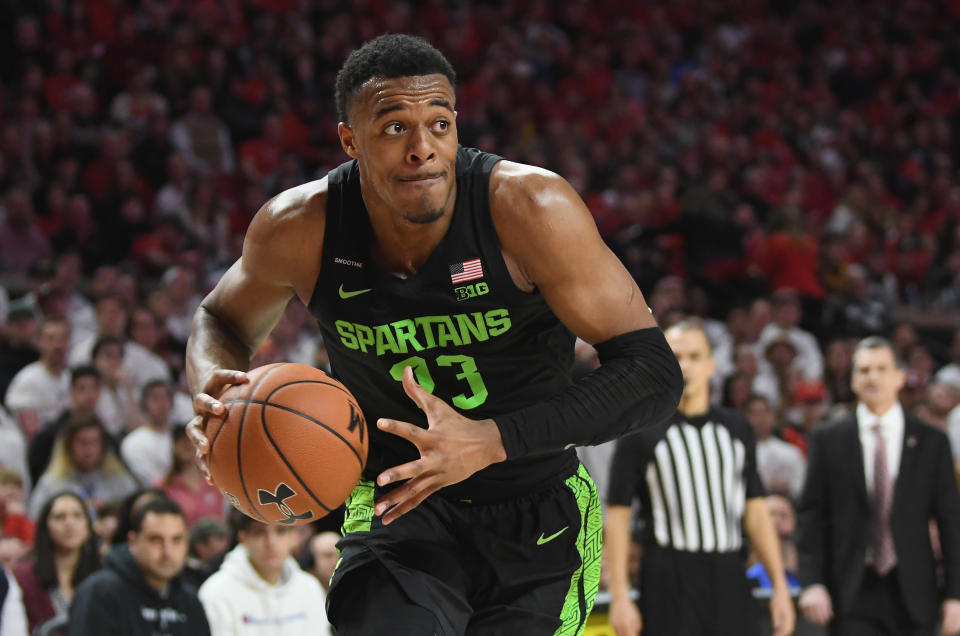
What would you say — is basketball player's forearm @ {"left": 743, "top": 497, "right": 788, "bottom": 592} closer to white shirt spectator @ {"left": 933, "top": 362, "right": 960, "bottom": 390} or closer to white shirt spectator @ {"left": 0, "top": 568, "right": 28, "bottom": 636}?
white shirt spectator @ {"left": 0, "top": 568, "right": 28, "bottom": 636}

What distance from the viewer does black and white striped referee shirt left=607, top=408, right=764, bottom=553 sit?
5.28 metres

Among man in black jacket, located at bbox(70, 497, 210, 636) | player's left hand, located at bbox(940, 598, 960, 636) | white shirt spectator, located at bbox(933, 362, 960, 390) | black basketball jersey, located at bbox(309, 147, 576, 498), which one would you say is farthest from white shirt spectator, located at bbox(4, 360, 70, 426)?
white shirt spectator, located at bbox(933, 362, 960, 390)

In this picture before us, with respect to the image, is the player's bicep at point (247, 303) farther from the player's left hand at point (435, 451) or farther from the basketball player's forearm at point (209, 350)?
the player's left hand at point (435, 451)

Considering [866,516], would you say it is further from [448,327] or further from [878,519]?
[448,327]

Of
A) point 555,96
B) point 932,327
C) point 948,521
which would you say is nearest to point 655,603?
point 948,521

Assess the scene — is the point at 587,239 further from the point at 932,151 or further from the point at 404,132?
the point at 932,151

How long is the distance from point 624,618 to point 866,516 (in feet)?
4.29

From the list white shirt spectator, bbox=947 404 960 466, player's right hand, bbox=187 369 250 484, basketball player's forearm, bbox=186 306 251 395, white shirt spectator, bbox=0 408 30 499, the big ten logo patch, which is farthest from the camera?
white shirt spectator, bbox=947 404 960 466

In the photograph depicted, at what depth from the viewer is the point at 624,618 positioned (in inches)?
198

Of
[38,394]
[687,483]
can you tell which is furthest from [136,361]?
[687,483]

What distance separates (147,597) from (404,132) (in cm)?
295

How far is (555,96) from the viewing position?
1270cm

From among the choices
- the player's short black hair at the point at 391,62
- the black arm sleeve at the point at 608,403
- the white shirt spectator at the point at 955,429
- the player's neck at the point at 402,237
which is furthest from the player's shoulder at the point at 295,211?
the white shirt spectator at the point at 955,429

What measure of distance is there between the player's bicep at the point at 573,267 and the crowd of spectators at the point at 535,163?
11.7 ft
